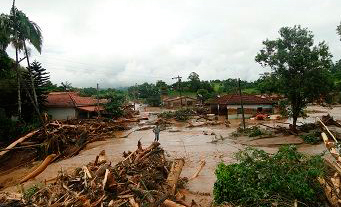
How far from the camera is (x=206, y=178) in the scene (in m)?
14.9

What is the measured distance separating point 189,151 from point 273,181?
44.7 feet

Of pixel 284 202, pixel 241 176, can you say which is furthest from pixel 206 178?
pixel 284 202

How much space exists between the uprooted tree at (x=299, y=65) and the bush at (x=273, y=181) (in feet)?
48.6

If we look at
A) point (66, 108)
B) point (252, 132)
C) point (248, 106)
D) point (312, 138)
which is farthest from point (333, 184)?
point (248, 106)

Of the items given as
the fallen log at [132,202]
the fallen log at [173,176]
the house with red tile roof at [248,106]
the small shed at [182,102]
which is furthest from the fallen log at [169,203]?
the small shed at [182,102]

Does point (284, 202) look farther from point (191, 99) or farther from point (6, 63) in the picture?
point (191, 99)

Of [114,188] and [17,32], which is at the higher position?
[17,32]

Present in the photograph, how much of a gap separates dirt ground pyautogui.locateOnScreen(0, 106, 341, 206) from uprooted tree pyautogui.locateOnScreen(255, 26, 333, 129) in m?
3.67

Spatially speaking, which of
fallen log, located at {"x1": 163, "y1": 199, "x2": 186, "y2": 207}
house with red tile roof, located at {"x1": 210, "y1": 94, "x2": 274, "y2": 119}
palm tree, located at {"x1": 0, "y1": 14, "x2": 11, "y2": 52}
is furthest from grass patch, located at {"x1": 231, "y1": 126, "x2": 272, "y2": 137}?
palm tree, located at {"x1": 0, "y1": 14, "x2": 11, "y2": 52}

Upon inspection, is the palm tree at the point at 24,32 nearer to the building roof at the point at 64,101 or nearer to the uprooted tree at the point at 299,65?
the building roof at the point at 64,101

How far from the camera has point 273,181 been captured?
9.02 metres

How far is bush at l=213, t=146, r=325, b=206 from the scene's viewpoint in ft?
28.5

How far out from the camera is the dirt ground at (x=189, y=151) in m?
14.4

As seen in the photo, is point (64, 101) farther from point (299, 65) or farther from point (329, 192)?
point (329, 192)
